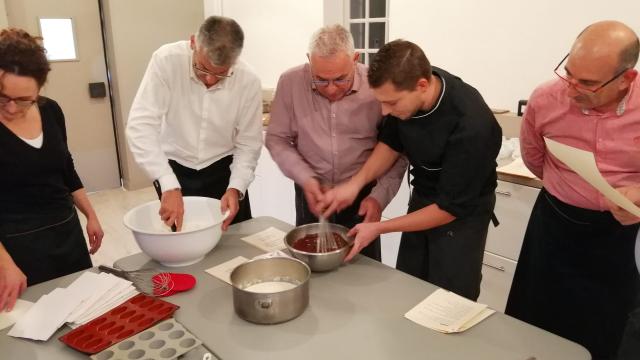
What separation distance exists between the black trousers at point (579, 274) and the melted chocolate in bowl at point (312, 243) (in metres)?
0.73

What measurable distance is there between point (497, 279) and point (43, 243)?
1.99 metres

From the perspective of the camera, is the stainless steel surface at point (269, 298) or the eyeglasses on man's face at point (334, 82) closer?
the stainless steel surface at point (269, 298)

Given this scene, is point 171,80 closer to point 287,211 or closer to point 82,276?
point 82,276

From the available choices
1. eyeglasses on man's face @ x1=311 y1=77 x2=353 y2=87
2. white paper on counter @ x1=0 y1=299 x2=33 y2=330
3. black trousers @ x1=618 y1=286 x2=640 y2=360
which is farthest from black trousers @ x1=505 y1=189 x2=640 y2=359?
white paper on counter @ x1=0 y1=299 x2=33 y2=330

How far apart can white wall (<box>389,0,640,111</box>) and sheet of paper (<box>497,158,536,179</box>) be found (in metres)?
0.52

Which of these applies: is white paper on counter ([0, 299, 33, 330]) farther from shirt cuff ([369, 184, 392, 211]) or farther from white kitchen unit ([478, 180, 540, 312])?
white kitchen unit ([478, 180, 540, 312])

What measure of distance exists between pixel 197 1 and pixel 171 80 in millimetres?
3104

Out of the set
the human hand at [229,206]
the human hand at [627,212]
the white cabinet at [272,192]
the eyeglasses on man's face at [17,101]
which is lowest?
the white cabinet at [272,192]

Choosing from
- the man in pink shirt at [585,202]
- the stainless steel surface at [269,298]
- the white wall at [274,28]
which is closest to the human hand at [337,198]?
the stainless steel surface at [269,298]

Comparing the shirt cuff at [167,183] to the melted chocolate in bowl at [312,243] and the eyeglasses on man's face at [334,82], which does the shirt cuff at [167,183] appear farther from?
the eyeglasses on man's face at [334,82]

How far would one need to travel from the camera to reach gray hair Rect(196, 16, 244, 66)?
166cm

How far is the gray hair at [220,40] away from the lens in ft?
5.44

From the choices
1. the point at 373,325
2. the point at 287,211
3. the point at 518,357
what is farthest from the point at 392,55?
the point at 287,211

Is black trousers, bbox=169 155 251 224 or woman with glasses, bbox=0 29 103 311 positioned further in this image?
black trousers, bbox=169 155 251 224
